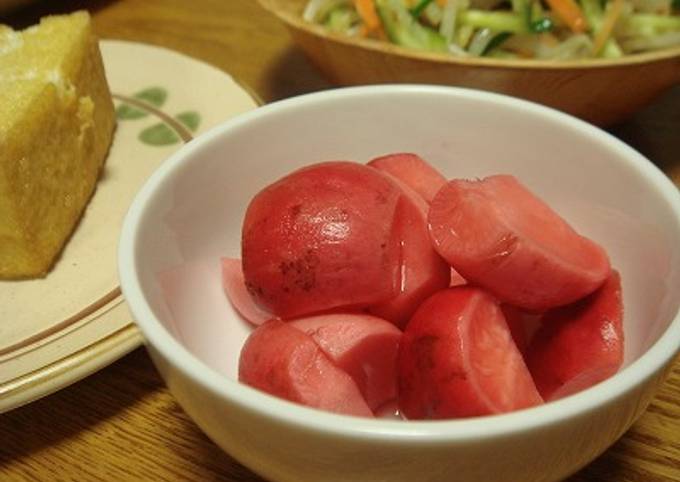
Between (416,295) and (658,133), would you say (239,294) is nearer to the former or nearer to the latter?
(416,295)

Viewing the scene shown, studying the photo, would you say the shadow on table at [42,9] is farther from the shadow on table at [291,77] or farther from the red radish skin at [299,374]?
the red radish skin at [299,374]

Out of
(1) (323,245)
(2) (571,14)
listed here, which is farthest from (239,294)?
(2) (571,14)

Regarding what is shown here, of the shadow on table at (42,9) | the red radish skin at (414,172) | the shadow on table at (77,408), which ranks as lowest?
the shadow on table at (42,9)

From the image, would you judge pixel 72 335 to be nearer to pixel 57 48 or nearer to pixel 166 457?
pixel 166 457

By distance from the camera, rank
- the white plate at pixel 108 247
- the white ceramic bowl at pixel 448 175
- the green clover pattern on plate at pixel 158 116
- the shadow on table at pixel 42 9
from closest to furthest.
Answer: the white ceramic bowl at pixel 448 175, the white plate at pixel 108 247, the green clover pattern on plate at pixel 158 116, the shadow on table at pixel 42 9

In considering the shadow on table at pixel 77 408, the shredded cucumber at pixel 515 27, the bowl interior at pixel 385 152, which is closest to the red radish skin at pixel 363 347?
the bowl interior at pixel 385 152
